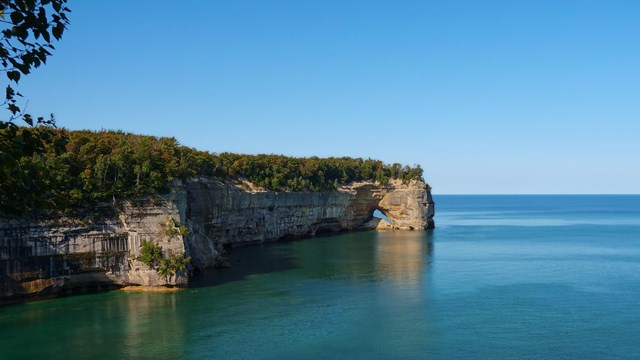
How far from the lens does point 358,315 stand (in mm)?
39562

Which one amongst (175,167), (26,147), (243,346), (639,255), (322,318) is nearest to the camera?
(26,147)

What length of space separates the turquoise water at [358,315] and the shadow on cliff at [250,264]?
383 mm

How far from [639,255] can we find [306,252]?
4755cm

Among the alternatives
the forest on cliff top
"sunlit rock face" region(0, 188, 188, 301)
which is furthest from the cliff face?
the forest on cliff top

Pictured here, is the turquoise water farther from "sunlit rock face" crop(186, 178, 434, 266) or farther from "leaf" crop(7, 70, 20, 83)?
"leaf" crop(7, 70, 20, 83)

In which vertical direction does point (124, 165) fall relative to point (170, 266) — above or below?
above

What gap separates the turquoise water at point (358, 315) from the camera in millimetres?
31906

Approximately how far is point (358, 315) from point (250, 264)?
27.2 meters

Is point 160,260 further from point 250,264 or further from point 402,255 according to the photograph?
point 402,255

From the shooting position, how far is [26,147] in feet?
27.6

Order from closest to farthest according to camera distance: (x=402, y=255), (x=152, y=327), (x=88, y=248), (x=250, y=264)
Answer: (x=152, y=327) < (x=88, y=248) < (x=250, y=264) < (x=402, y=255)

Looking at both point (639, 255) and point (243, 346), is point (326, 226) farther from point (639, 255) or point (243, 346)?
point (243, 346)

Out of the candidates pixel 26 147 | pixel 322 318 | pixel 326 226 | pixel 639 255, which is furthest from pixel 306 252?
pixel 26 147

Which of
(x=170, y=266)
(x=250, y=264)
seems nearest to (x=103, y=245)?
(x=170, y=266)
